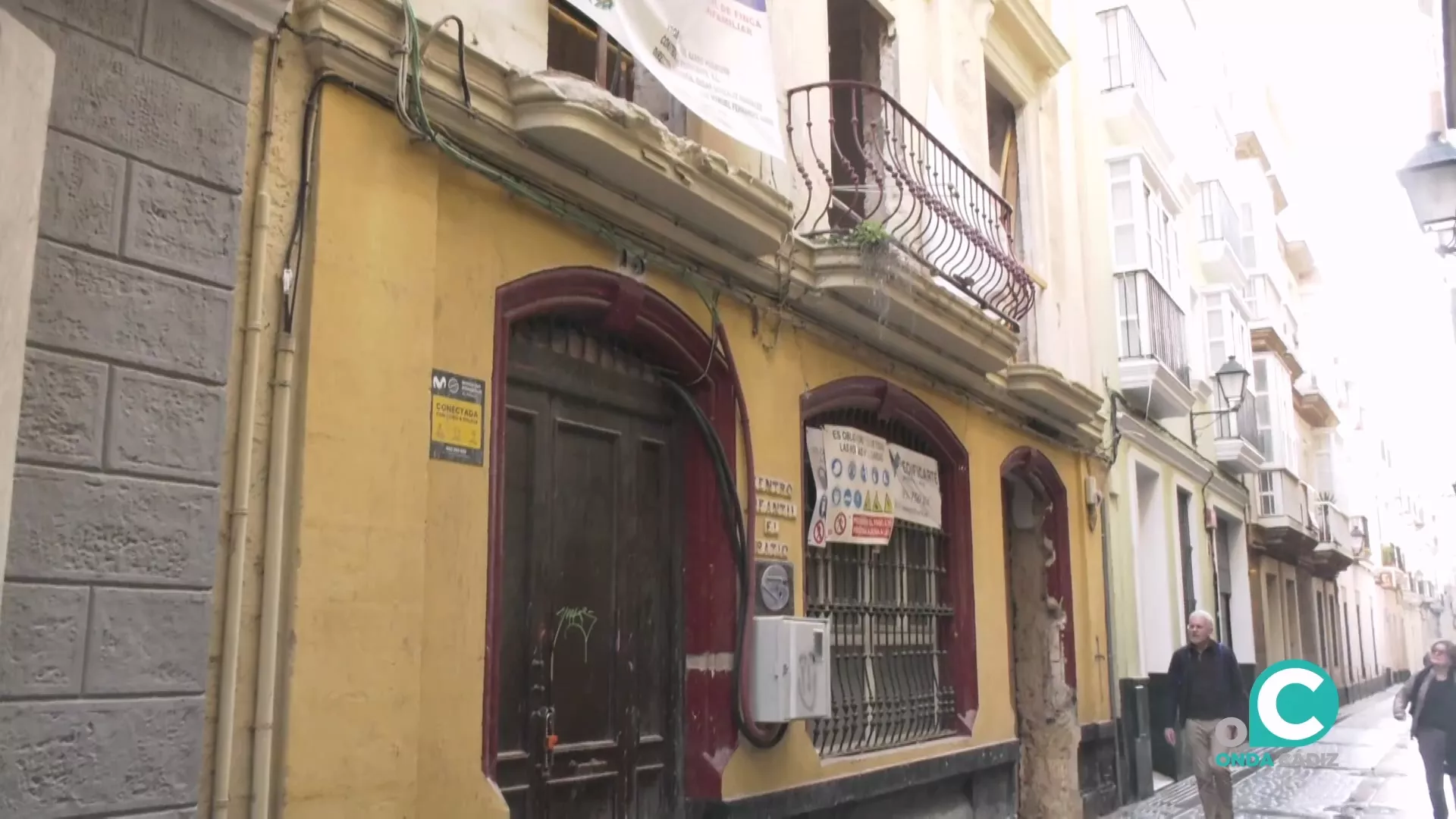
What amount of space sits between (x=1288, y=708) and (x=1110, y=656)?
14.4 feet

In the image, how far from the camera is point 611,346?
6238 mm

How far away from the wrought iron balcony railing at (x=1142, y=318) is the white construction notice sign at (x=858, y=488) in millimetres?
6207

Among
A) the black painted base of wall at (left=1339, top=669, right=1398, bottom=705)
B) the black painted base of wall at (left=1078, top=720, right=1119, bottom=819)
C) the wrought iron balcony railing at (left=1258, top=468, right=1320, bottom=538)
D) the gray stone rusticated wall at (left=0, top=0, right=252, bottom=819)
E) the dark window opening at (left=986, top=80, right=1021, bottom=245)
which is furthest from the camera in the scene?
the black painted base of wall at (left=1339, top=669, right=1398, bottom=705)

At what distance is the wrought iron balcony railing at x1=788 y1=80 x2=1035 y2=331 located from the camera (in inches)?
297

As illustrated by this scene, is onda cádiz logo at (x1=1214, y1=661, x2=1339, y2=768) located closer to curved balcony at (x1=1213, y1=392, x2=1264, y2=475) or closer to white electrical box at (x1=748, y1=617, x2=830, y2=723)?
white electrical box at (x1=748, y1=617, x2=830, y2=723)

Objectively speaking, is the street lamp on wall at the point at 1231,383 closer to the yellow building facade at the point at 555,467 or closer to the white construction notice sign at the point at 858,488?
the yellow building facade at the point at 555,467

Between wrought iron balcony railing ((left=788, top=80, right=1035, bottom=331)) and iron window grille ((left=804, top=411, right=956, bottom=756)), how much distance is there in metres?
1.26

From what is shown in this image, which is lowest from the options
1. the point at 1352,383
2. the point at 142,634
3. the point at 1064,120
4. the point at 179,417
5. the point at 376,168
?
the point at 142,634

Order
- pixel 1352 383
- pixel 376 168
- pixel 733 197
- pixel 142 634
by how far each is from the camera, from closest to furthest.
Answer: pixel 142 634 → pixel 376 168 → pixel 733 197 → pixel 1352 383

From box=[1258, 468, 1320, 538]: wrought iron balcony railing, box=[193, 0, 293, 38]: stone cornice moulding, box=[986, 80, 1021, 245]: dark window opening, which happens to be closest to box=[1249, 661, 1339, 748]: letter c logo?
box=[986, 80, 1021, 245]: dark window opening

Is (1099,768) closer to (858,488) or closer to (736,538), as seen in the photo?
(858,488)

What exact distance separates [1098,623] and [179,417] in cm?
1022

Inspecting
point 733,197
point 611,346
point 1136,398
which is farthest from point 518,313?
point 1136,398

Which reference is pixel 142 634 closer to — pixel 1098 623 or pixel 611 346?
pixel 611 346
